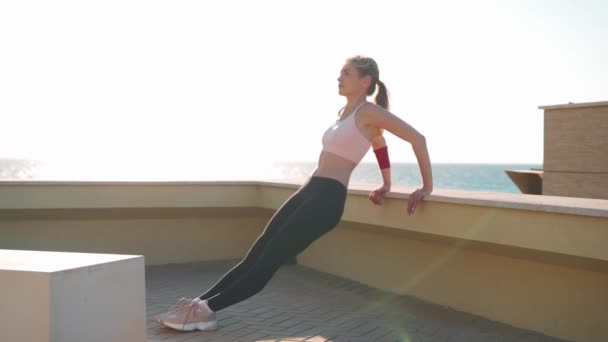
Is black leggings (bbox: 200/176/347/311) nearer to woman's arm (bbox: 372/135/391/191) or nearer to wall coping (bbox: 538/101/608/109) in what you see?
woman's arm (bbox: 372/135/391/191)

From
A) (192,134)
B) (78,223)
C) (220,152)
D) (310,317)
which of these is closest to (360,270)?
(310,317)

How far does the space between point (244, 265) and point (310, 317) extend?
0.71m

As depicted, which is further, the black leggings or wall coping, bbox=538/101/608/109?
wall coping, bbox=538/101/608/109

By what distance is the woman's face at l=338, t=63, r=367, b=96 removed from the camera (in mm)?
4363

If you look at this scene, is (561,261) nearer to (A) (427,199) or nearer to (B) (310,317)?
(A) (427,199)

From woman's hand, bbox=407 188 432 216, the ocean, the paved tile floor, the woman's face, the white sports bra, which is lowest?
the ocean

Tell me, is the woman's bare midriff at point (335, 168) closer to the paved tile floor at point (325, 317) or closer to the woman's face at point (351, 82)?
the woman's face at point (351, 82)

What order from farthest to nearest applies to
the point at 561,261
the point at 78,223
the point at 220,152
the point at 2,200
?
the point at 220,152, the point at 78,223, the point at 2,200, the point at 561,261

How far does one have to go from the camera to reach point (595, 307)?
3812 millimetres

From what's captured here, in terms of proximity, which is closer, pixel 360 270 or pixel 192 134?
pixel 360 270

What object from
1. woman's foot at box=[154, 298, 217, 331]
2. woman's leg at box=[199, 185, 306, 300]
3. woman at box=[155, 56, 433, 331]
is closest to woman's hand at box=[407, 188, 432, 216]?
woman at box=[155, 56, 433, 331]

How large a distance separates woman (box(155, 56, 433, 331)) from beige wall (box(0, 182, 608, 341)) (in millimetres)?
490

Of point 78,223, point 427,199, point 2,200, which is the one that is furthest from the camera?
point 78,223

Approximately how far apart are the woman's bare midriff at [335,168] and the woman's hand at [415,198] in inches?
17.1
